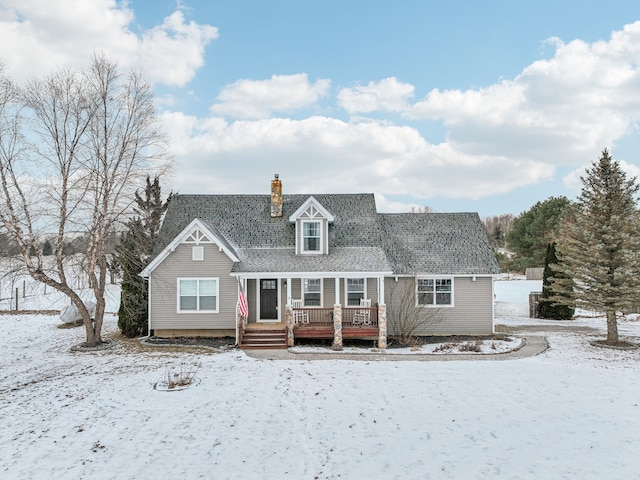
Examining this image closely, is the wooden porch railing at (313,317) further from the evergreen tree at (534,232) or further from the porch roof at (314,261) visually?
the evergreen tree at (534,232)

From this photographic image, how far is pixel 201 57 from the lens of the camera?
53.4 ft

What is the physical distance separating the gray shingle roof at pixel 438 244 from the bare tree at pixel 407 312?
0.76 metres

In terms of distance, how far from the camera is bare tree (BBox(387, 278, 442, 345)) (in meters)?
16.9

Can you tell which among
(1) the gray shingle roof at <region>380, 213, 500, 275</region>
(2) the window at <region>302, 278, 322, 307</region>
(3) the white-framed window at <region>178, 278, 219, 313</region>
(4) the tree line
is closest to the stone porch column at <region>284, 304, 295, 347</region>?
(2) the window at <region>302, 278, 322, 307</region>

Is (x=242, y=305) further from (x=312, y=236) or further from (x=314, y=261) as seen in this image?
(x=312, y=236)

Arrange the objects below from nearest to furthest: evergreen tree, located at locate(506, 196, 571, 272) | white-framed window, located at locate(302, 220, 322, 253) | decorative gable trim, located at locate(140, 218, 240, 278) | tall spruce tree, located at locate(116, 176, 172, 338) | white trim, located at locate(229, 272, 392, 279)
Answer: white trim, located at locate(229, 272, 392, 279) → decorative gable trim, located at locate(140, 218, 240, 278) → tall spruce tree, located at locate(116, 176, 172, 338) → white-framed window, located at locate(302, 220, 322, 253) → evergreen tree, located at locate(506, 196, 571, 272)

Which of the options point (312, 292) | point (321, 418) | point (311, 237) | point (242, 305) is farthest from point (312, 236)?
point (321, 418)

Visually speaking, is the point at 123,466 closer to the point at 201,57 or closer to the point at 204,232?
the point at 204,232

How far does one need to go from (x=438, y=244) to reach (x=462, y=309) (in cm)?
309

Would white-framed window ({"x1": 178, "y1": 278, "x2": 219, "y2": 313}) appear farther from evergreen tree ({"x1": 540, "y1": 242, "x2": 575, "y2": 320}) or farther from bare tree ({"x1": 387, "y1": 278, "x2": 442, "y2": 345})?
evergreen tree ({"x1": 540, "y1": 242, "x2": 575, "y2": 320})

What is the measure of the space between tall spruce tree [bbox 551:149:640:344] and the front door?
12.1m

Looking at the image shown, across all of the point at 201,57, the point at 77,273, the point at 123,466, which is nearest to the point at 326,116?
the point at 201,57

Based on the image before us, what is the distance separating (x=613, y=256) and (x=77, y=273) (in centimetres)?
2049

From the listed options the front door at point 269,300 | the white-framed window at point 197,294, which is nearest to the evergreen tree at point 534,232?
the front door at point 269,300
